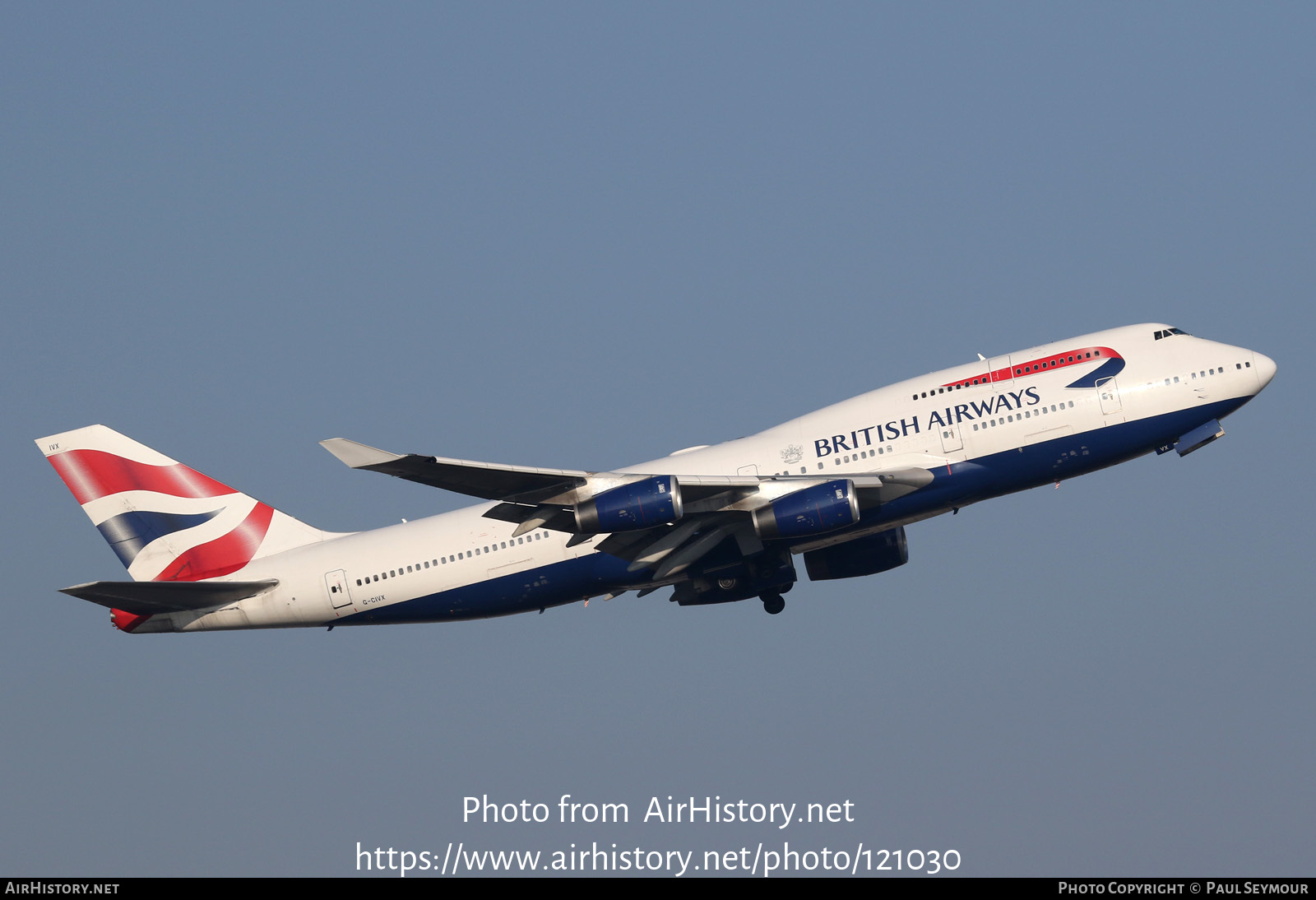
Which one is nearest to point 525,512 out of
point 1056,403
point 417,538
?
point 417,538

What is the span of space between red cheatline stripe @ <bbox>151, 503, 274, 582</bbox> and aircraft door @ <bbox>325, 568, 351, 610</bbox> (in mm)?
3538

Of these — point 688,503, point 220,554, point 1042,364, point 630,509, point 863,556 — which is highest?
point 220,554

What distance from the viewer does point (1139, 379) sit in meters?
38.6

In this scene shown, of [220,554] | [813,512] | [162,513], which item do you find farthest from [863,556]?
[162,513]

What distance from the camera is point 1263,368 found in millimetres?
38750

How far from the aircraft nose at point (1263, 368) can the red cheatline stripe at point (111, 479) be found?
31.8 m

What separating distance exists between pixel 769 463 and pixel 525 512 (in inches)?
292

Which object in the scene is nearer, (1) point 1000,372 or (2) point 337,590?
(1) point 1000,372

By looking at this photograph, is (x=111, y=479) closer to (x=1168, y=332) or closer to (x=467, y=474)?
(x=467, y=474)

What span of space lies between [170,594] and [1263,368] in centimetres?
3243

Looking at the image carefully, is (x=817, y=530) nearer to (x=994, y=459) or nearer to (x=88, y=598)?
(x=994, y=459)

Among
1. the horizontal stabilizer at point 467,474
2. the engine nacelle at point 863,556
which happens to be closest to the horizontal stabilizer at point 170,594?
the horizontal stabilizer at point 467,474

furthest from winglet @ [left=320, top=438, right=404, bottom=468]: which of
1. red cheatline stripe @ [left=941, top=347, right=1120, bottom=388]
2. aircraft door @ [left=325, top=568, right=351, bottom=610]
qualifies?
red cheatline stripe @ [left=941, top=347, right=1120, bottom=388]
